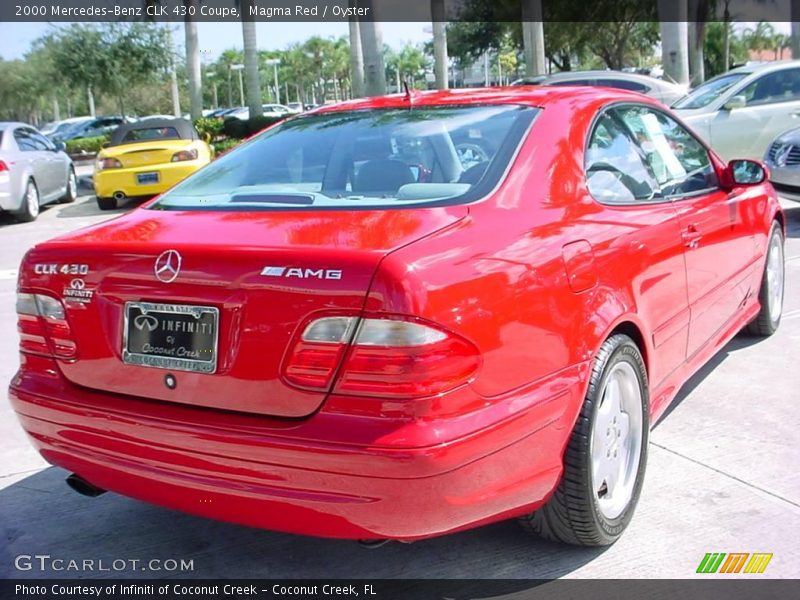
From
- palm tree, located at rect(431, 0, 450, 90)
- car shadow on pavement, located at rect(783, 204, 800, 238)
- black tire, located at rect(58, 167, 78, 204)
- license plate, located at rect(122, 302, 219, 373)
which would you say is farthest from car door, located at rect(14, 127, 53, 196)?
palm tree, located at rect(431, 0, 450, 90)

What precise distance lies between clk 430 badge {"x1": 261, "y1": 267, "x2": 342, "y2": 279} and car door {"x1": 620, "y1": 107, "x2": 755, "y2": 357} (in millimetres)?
1845

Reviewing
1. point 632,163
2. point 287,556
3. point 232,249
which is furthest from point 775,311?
point 232,249

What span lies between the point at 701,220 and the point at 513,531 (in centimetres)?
162

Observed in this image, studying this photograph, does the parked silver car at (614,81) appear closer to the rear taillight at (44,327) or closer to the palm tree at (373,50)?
the palm tree at (373,50)

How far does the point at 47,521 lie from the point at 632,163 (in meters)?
2.71

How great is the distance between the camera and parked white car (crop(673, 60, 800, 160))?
11.7 m

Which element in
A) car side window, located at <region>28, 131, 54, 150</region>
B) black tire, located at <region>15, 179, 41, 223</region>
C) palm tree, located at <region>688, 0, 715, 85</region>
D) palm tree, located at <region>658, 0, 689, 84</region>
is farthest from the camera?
palm tree, located at <region>688, 0, 715, 85</region>

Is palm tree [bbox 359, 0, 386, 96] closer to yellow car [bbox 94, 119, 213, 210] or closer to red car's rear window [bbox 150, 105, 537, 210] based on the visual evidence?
yellow car [bbox 94, 119, 213, 210]

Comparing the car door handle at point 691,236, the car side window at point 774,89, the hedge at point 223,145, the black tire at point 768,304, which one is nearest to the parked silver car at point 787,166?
the car side window at point 774,89

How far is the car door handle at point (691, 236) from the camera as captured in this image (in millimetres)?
3662

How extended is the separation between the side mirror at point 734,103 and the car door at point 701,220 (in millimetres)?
7739

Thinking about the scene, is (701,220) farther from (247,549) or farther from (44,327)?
(44,327)

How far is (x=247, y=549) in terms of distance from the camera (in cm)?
319

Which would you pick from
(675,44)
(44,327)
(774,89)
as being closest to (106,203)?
(774,89)
